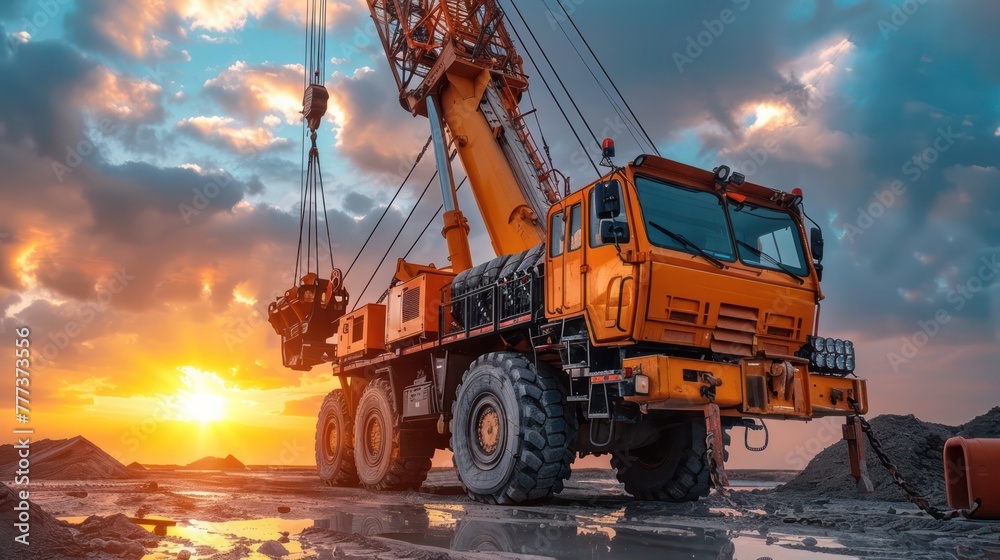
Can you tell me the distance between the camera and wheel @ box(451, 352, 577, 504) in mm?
8305

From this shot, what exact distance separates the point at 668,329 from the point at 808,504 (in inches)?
148

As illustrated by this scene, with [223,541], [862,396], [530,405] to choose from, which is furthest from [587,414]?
[223,541]

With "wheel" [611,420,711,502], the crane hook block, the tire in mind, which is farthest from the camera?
the crane hook block

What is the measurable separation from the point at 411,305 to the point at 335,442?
5246mm

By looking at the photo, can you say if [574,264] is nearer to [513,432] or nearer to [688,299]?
[688,299]

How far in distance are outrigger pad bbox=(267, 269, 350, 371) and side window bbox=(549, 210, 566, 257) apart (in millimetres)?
8959

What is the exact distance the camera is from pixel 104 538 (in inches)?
207

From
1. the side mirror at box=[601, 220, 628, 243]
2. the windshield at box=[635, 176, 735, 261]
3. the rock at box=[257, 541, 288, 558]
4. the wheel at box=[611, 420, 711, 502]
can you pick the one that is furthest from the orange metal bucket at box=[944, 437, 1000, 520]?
the rock at box=[257, 541, 288, 558]

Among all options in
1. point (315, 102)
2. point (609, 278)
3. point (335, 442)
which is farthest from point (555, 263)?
point (315, 102)

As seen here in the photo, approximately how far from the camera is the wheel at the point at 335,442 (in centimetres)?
1477

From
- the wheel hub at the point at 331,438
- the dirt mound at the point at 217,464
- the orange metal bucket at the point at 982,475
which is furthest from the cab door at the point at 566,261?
the dirt mound at the point at 217,464

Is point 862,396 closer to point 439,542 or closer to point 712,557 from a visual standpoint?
point 712,557

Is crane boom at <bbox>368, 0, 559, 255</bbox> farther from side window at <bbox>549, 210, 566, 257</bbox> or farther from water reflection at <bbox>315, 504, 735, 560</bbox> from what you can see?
water reflection at <bbox>315, 504, 735, 560</bbox>

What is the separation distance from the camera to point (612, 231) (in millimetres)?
7441
